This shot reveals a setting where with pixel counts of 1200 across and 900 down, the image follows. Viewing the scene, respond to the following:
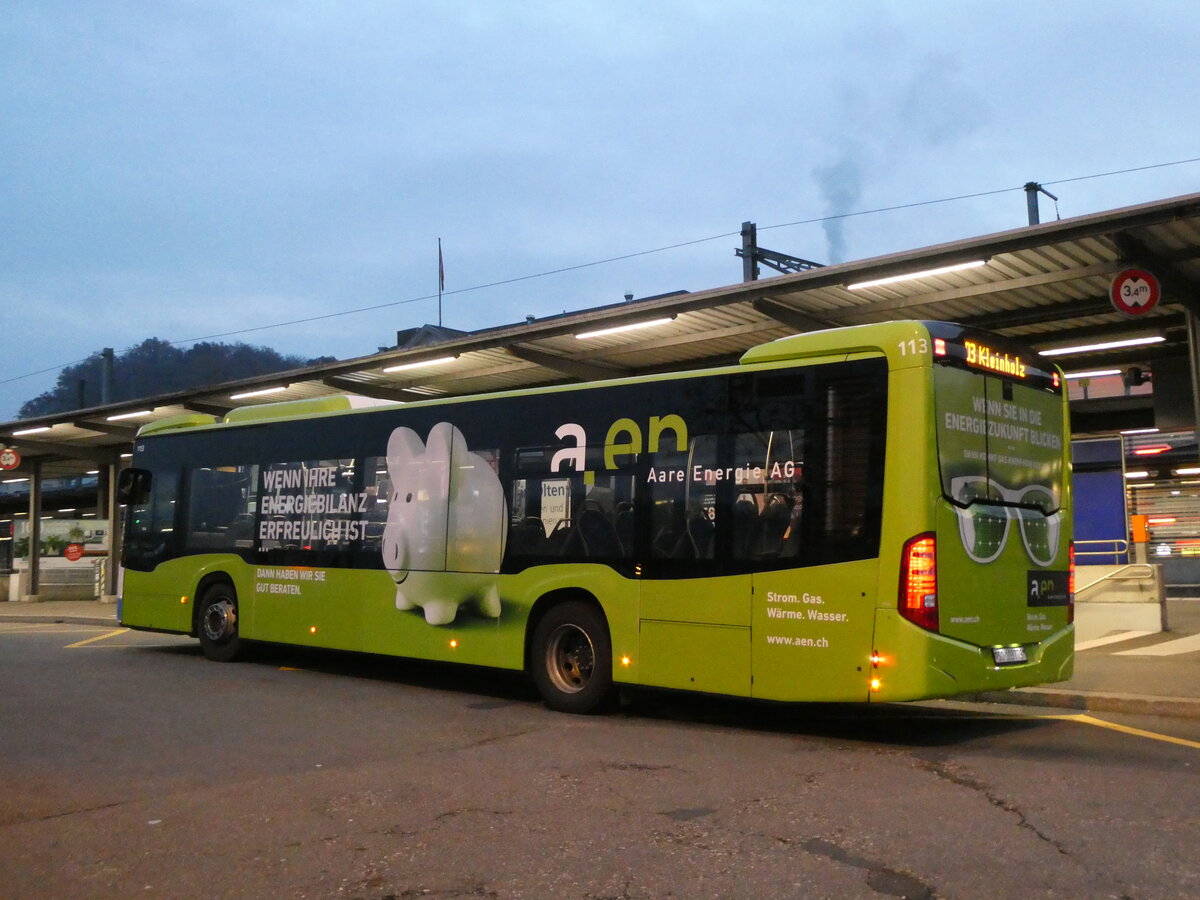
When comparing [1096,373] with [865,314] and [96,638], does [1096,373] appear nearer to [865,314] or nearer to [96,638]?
[865,314]

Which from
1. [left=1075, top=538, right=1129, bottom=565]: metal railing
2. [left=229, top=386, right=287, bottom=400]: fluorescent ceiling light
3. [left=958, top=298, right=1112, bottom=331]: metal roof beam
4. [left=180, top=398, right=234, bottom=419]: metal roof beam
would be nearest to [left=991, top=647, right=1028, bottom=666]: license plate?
[left=958, top=298, right=1112, bottom=331]: metal roof beam

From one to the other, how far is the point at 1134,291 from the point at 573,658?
703 centimetres

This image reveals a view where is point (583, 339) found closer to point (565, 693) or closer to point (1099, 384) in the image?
point (565, 693)

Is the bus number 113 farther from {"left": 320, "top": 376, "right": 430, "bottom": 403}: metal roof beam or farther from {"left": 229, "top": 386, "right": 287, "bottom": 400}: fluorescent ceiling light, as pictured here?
{"left": 229, "top": 386, "right": 287, "bottom": 400}: fluorescent ceiling light

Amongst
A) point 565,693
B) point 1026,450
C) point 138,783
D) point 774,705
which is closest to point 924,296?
point 1026,450

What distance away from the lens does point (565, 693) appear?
10.4 m

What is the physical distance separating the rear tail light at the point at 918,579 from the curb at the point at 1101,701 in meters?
1.99

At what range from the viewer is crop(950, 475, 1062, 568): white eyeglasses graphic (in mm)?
8430

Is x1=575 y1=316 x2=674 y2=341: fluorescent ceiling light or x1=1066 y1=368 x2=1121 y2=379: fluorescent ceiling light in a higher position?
x1=575 y1=316 x2=674 y2=341: fluorescent ceiling light

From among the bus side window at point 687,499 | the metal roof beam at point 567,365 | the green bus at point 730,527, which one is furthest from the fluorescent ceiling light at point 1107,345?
the bus side window at point 687,499

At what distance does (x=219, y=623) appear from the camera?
14.6m

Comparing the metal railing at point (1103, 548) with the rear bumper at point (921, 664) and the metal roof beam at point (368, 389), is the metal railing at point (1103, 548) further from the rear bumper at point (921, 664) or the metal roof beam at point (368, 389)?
the rear bumper at point (921, 664)

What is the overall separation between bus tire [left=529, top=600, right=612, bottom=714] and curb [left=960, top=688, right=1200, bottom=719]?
3.39 meters

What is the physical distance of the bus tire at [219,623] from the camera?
14.5m
